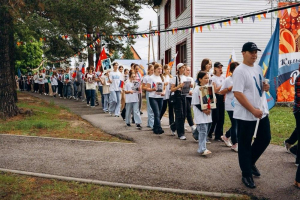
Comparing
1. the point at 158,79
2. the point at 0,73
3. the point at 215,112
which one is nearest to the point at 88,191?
the point at 215,112

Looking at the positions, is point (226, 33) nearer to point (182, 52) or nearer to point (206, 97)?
point (182, 52)

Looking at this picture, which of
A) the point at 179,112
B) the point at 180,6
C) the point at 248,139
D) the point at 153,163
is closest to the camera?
the point at 248,139

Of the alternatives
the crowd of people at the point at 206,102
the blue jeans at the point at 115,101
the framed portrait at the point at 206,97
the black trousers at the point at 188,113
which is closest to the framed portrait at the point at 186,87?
the crowd of people at the point at 206,102

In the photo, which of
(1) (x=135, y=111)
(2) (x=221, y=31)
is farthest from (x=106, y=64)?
(2) (x=221, y=31)

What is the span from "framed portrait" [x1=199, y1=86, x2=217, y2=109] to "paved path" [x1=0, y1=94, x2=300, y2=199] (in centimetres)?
102

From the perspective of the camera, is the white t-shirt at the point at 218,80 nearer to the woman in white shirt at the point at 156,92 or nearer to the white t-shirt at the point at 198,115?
the white t-shirt at the point at 198,115

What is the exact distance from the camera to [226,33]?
57.8 ft

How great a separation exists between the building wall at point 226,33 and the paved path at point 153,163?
10356mm

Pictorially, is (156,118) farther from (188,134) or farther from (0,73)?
(0,73)

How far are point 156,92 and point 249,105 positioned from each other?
4352 mm

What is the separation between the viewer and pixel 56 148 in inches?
275

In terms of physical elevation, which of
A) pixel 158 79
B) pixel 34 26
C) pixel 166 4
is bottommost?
pixel 158 79

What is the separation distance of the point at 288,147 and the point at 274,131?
2661 millimetres

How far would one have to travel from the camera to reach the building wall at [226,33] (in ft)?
56.7
